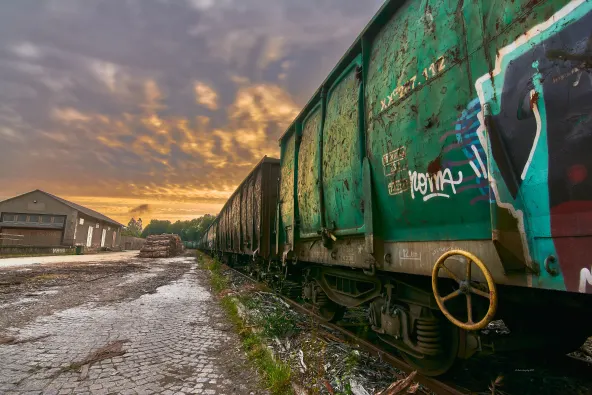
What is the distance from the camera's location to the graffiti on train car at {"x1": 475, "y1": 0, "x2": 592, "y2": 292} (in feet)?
4.74

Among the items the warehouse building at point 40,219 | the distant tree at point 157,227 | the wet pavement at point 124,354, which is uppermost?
the distant tree at point 157,227

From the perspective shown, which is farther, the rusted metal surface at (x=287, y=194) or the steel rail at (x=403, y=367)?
the rusted metal surface at (x=287, y=194)

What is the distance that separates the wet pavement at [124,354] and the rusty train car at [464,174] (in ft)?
6.34

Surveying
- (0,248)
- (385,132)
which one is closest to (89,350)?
(385,132)

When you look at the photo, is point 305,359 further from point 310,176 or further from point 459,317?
point 310,176

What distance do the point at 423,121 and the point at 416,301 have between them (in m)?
1.70

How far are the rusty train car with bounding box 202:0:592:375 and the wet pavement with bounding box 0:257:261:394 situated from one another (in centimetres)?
193

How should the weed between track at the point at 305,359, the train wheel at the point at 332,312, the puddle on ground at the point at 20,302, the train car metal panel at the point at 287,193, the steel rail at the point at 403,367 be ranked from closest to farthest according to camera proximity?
the steel rail at the point at 403,367, the weed between track at the point at 305,359, the train wheel at the point at 332,312, the train car metal panel at the point at 287,193, the puddle on ground at the point at 20,302

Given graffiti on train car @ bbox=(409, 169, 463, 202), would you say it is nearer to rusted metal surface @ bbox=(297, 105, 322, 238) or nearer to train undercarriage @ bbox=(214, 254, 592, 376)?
train undercarriage @ bbox=(214, 254, 592, 376)

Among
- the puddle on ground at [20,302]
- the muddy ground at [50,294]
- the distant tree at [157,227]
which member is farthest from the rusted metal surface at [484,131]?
the distant tree at [157,227]

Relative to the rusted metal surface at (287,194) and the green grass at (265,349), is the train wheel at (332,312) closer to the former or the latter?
the green grass at (265,349)

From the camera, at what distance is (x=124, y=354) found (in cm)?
397

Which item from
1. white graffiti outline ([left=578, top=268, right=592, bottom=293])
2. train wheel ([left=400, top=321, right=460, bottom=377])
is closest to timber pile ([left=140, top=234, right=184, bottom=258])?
train wheel ([left=400, top=321, right=460, bottom=377])

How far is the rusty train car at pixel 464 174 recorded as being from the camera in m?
1.53
